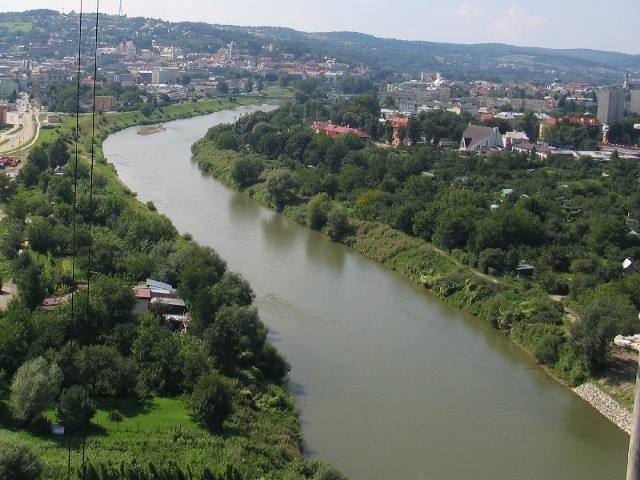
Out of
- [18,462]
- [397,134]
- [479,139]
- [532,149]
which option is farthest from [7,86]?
[18,462]

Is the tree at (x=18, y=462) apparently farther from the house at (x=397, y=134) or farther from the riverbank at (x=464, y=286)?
the house at (x=397, y=134)

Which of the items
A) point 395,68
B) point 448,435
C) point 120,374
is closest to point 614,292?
point 448,435

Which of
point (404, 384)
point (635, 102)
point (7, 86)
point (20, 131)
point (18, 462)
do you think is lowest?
point (404, 384)

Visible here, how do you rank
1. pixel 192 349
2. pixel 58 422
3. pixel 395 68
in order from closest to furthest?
Result: pixel 58 422, pixel 192 349, pixel 395 68

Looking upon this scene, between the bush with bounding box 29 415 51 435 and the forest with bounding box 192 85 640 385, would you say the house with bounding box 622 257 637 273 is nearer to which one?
the forest with bounding box 192 85 640 385

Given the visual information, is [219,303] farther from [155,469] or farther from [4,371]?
Answer: [155,469]

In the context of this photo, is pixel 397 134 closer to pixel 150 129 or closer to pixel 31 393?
pixel 150 129
